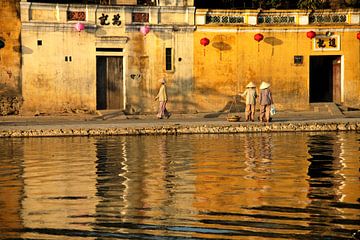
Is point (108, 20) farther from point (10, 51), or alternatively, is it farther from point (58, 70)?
point (10, 51)

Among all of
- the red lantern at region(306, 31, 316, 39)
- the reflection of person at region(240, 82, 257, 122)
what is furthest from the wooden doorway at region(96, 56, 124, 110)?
the red lantern at region(306, 31, 316, 39)

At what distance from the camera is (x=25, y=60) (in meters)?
40.4

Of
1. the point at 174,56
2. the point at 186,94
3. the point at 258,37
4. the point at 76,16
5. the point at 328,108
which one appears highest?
the point at 76,16

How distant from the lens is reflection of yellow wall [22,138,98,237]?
14984mm

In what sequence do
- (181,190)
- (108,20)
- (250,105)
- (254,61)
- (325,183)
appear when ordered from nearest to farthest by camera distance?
(181,190) → (325,183) → (250,105) → (108,20) → (254,61)

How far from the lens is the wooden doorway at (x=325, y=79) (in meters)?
44.6

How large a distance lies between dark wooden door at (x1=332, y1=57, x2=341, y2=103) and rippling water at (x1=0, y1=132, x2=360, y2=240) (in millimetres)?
15050

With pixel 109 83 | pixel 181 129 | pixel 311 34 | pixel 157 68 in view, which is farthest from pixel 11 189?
pixel 311 34

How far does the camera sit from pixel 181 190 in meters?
18.0

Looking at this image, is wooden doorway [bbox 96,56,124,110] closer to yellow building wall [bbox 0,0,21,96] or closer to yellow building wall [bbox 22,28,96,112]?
yellow building wall [bbox 22,28,96,112]


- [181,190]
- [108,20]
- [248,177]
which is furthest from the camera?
[108,20]

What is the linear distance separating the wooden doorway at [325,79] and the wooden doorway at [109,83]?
8.01 m

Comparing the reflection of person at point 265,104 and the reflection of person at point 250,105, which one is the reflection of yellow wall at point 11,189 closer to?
the reflection of person at point 265,104

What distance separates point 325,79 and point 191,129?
13.2m
